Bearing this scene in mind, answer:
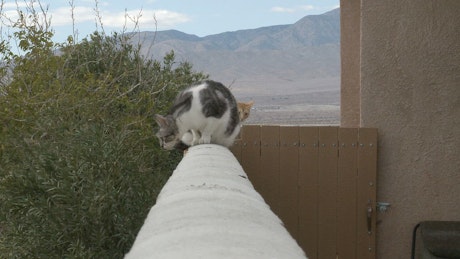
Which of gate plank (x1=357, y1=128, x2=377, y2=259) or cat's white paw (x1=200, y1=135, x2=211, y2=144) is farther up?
cat's white paw (x1=200, y1=135, x2=211, y2=144)

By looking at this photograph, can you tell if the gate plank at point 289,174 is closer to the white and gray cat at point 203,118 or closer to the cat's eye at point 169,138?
the white and gray cat at point 203,118

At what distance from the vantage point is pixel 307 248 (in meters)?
7.08

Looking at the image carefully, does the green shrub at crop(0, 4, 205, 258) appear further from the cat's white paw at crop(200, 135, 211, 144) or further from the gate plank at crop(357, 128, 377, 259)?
the gate plank at crop(357, 128, 377, 259)

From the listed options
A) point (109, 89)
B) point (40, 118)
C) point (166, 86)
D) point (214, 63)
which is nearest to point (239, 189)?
point (40, 118)

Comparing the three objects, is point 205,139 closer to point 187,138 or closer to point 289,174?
point 187,138

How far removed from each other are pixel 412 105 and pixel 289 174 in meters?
1.36

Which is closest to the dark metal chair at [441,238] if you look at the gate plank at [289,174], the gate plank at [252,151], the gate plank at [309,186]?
the gate plank at [309,186]

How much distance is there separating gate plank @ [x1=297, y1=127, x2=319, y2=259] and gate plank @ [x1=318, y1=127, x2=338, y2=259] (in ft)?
0.14

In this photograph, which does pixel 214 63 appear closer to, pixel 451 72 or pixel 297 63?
pixel 297 63

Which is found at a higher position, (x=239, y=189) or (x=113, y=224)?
(x=239, y=189)

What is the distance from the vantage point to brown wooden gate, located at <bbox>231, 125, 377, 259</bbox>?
6.91 meters

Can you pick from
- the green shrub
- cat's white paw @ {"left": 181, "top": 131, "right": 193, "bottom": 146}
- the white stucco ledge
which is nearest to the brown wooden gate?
the green shrub

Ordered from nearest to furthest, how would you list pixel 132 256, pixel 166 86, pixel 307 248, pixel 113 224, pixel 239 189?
pixel 132 256, pixel 239 189, pixel 113 224, pixel 307 248, pixel 166 86

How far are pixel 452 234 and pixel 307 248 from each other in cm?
140
